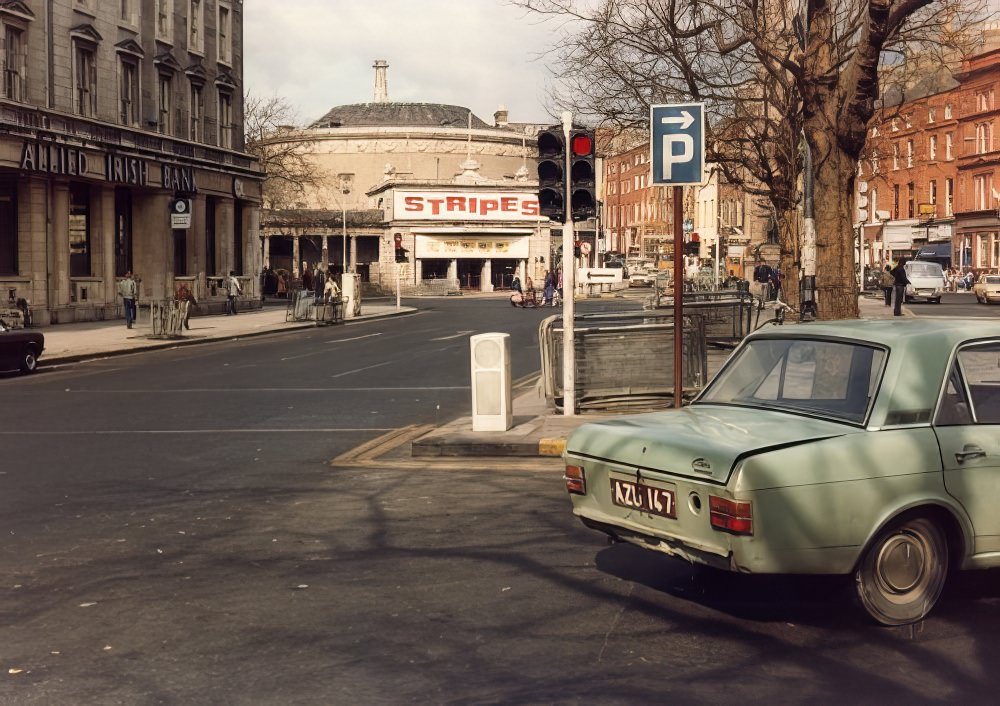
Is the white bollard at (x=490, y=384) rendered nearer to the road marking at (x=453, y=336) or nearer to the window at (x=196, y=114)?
the road marking at (x=453, y=336)

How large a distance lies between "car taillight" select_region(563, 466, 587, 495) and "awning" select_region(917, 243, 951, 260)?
80.2m

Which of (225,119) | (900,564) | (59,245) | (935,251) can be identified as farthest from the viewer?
(935,251)

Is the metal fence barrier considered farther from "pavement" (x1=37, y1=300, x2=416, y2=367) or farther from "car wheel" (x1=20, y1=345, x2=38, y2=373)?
"pavement" (x1=37, y1=300, x2=416, y2=367)

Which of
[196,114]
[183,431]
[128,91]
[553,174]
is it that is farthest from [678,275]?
[196,114]

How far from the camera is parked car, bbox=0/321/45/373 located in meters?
22.9

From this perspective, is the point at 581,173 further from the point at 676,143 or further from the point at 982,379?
the point at 982,379

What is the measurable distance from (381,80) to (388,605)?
11439 centimetres

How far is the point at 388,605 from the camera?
6.37 m

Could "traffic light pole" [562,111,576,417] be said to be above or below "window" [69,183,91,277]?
below

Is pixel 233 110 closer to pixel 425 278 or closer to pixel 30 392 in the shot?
pixel 30 392

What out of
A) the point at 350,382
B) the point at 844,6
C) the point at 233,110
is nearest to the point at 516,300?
the point at 233,110

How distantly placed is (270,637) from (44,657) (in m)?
1.00

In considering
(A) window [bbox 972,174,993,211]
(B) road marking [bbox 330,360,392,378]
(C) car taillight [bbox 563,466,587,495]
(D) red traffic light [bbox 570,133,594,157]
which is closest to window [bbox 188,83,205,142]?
(B) road marking [bbox 330,360,392,378]

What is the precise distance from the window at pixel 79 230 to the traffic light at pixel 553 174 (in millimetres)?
30519
